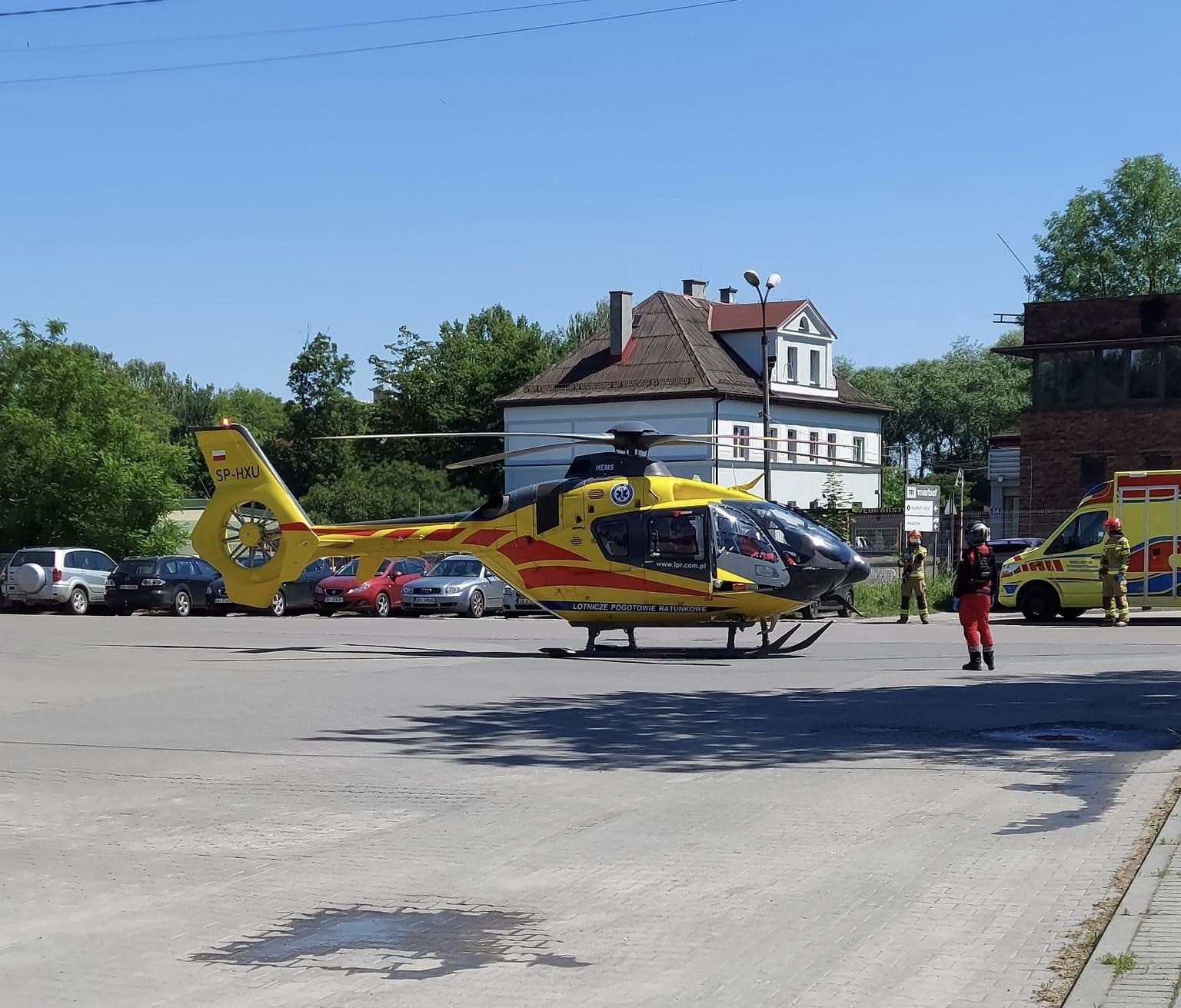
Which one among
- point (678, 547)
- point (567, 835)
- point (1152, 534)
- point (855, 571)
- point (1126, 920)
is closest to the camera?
point (1126, 920)

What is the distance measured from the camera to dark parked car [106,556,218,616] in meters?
38.7

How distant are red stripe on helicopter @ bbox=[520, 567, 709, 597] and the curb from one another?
1354 cm

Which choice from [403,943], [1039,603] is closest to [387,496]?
[1039,603]

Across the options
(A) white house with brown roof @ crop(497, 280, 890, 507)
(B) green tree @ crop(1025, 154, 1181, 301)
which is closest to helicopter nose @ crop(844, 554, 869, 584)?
(A) white house with brown roof @ crop(497, 280, 890, 507)

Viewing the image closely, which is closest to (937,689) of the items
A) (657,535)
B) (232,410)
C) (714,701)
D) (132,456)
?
(714,701)

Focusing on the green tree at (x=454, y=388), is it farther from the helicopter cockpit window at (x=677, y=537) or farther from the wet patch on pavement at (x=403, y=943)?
the wet patch on pavement at (x=403, y=943)

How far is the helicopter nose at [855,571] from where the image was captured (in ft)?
72.0

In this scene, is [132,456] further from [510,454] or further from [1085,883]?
[1085,883]

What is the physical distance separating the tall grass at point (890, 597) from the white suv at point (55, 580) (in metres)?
19.8

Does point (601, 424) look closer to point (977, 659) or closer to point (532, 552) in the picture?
point (532, 552)

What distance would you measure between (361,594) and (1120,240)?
48225mm

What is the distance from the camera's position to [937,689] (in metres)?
17.1

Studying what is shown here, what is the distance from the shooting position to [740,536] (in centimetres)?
2220

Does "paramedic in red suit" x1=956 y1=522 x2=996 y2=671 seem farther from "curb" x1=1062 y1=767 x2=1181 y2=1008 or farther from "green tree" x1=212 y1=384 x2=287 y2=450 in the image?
"green tree" x1=212 y1=384 x2=287 y2=450
